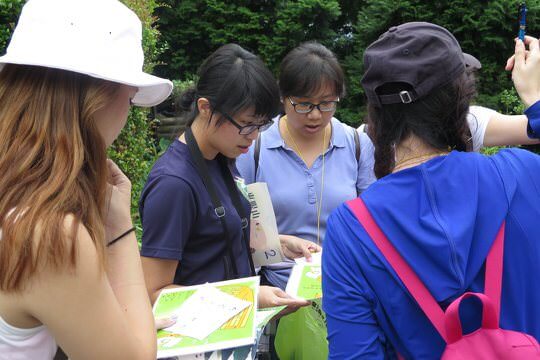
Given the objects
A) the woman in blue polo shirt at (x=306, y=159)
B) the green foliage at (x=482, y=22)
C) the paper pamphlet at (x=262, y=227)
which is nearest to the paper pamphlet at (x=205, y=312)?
the paper pamphlet at (x=262, y=227)

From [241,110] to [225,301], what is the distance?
0.81 m

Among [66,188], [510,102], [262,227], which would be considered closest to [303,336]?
[262,227]

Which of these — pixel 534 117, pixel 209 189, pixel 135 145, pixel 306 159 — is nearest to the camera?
pixel 534 117

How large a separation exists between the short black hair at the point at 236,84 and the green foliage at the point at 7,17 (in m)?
2.15

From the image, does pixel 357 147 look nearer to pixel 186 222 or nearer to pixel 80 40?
pixel 186 222

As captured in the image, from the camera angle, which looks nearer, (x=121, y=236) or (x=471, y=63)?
(x=121, y=236)

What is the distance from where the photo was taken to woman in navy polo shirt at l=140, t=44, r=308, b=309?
1.94 metres

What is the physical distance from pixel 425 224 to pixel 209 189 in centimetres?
104

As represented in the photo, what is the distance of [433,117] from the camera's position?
1.34m

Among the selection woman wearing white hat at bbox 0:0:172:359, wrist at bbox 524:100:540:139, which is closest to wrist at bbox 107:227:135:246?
woman wearing white hat at bbox 0:0:172:359

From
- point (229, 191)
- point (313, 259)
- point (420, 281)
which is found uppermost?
point (420, 281)

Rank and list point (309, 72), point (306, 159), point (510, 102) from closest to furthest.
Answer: point (309, 72) → point (306, 159) → point (510, 102)

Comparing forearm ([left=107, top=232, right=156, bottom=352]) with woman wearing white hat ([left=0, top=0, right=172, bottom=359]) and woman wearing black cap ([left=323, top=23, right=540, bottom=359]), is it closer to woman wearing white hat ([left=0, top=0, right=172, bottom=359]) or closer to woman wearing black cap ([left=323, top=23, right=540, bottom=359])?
woman wearing white hat ([left=0, top=0, right=172, bottom=359])

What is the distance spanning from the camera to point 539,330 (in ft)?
4.21
